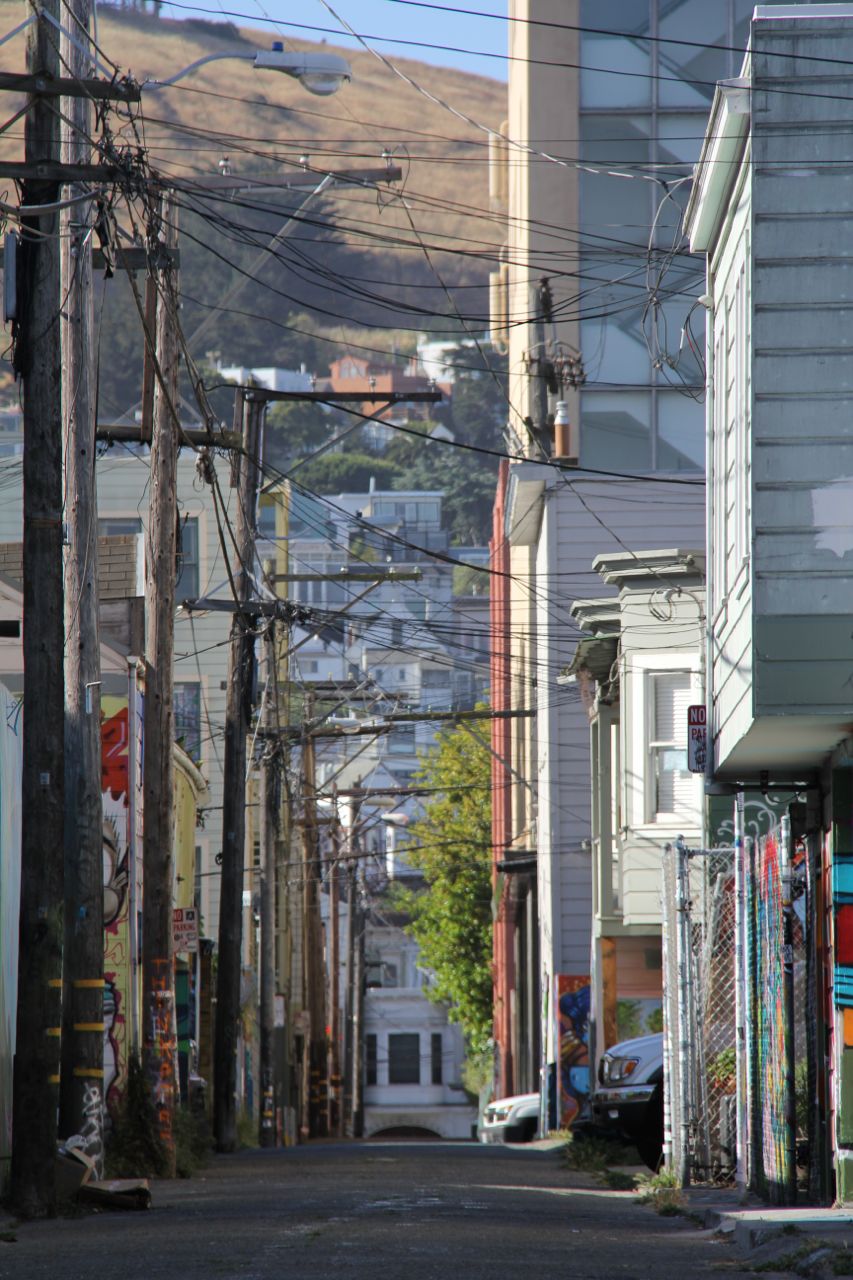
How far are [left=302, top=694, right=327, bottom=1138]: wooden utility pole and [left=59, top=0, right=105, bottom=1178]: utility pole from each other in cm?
2681

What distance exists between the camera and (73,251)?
16531mm

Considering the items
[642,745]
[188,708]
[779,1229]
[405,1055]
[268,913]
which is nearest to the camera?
[779,1229]

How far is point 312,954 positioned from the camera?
59.3m

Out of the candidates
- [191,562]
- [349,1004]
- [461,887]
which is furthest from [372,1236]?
[349,1004]

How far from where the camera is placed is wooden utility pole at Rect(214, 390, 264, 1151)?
28562mm

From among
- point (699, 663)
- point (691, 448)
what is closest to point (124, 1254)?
point (699, 663)

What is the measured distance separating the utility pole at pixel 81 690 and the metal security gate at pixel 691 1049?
4506mm

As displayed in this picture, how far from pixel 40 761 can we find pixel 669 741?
576 inches

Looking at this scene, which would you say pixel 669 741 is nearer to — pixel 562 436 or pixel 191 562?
pixel 562 436

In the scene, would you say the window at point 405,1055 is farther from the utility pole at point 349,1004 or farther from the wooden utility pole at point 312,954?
the wooden utility pole at point 312,954

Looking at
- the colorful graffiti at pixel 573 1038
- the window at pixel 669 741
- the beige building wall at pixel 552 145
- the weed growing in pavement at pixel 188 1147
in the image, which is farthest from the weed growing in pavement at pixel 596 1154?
the beige building wall at pixel 552 145

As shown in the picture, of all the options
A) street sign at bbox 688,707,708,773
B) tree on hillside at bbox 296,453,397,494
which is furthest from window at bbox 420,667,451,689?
street sign at bbox 688,707,708,773

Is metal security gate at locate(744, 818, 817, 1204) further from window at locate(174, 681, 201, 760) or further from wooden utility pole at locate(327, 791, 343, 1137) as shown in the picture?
wooden utility pole at locate(327, 791, 343, 1137)

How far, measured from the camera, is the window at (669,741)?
27.8 metres
